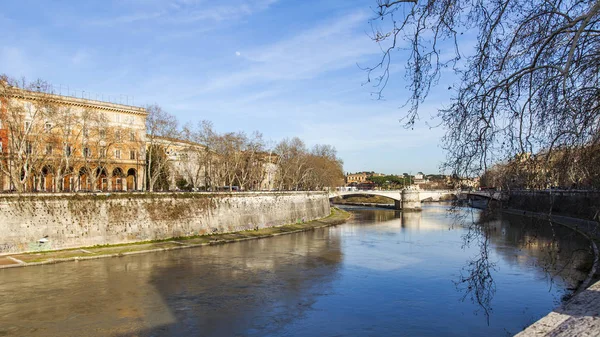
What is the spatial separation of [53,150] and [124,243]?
33.2ft

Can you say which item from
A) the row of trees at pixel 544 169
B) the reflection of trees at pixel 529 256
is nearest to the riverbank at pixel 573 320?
the row of trees at pixel 544 169

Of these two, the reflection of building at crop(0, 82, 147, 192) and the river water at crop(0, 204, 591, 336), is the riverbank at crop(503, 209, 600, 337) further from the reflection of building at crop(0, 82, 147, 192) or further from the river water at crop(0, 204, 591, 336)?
the reflection of building at crop(0, 82, 147, 192)

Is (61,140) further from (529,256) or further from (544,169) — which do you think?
(544,169)

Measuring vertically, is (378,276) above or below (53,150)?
below

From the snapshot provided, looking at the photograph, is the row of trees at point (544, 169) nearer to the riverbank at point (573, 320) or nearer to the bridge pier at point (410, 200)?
the riverbank at point (573, 320)

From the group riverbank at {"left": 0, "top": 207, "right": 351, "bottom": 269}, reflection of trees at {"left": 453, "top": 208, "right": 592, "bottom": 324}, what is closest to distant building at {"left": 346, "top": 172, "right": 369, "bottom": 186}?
riverbank at {"left": 0, "top": 207, "right": 351, "bottom": 269}

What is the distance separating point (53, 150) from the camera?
32906mm

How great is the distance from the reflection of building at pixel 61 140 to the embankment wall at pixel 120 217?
A: 1.95m

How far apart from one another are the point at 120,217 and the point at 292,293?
16.0m

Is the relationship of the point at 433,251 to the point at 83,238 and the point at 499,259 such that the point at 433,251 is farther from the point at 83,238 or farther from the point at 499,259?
the point at 83,238

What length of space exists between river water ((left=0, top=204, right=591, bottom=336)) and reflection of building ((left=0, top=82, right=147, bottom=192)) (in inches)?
356

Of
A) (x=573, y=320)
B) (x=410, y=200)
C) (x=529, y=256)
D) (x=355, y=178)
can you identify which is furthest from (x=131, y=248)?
(x=355, y=178)

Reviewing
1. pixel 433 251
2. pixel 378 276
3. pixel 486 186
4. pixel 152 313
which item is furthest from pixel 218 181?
pixel 486 186

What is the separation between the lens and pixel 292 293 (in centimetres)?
1722
